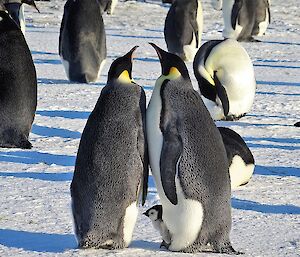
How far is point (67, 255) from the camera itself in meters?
3.80

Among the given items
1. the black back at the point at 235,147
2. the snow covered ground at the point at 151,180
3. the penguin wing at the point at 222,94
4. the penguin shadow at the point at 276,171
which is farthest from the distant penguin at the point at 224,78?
the black back at the point at 235,147

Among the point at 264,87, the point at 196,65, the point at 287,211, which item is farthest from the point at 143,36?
the point at 287,211

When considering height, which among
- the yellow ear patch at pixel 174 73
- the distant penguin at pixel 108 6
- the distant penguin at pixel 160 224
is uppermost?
the yellow ear patch at pixel 174 73

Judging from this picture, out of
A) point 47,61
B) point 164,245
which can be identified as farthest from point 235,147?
point 47,61

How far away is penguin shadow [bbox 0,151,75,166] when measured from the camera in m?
5.92

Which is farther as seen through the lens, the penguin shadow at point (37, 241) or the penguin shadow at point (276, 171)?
the penguin shadow at point (276, 171)

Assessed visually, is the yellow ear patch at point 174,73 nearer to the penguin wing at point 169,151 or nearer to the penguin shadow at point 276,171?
the penguin wing at point 169,151

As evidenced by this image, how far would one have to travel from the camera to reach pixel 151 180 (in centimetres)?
549

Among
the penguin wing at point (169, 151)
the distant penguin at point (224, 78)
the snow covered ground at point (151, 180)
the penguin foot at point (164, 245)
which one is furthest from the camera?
the distant penguin at point (224, 78)

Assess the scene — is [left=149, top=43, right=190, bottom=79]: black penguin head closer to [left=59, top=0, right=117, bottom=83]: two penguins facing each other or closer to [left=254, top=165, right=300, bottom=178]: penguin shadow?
[left=254, top=165, right=300, bottom=178]: penguin shadow

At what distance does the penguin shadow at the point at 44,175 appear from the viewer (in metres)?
5.42

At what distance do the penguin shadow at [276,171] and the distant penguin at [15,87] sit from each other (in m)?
1.63

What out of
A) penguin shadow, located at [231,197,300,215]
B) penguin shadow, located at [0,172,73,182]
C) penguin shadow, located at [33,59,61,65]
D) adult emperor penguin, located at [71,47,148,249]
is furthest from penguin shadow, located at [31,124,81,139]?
penguin shadow, located at [33,59,61,65]

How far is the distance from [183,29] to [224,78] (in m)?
4.39
